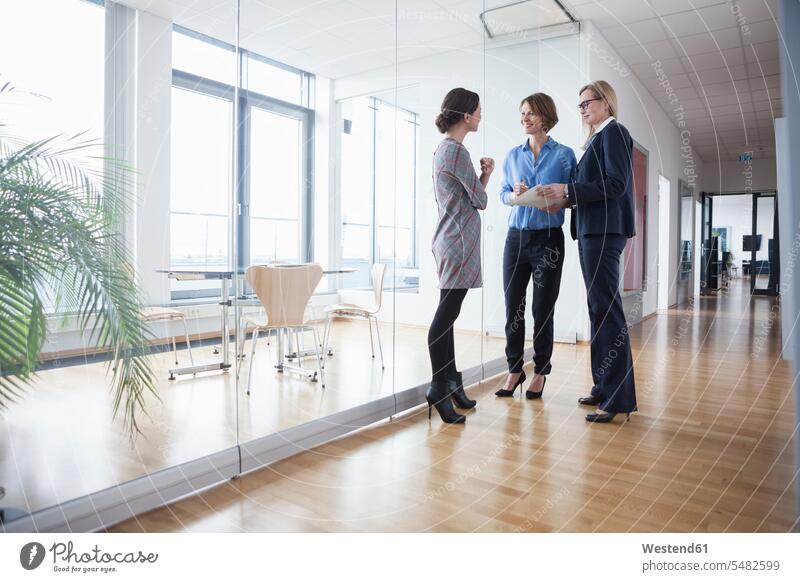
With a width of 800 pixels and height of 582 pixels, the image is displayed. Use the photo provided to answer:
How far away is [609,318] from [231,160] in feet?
4.73

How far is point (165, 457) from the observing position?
54.4 inches

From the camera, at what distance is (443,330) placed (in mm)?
2137

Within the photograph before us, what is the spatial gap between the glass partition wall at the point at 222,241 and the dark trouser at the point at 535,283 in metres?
0.41

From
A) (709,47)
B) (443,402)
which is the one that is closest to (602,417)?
(443,402)

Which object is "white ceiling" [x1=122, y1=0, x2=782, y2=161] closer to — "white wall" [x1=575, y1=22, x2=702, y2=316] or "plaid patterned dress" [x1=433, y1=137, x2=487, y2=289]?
"white wall" [x1=575, y1=22, x2=702, y2=316]

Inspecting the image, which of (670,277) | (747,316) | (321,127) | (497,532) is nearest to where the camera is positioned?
(497,532)

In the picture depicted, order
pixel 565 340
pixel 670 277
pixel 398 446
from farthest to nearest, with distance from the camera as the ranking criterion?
pixel 670 277 < pixel 565 340 < pixel 398 446

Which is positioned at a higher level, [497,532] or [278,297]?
[278,297]

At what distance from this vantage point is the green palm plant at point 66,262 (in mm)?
1051

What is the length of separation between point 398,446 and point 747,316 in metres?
5.38

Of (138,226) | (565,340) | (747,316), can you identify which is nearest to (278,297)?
(138,226)

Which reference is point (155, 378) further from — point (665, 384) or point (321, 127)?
point (665, 384)

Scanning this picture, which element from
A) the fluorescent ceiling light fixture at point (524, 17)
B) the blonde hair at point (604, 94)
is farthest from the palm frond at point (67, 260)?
the fluorescent ceiling light fixture at point (524, 17)

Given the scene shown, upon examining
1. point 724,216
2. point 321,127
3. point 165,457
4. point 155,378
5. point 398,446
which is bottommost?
point 398,446
